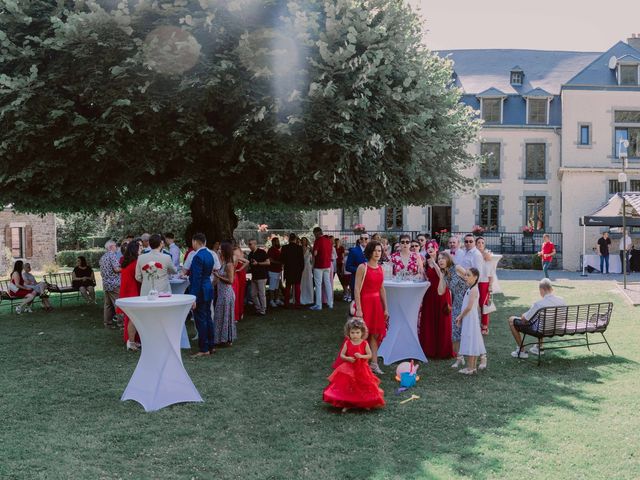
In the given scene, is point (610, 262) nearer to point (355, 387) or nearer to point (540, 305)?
point (540, 305)

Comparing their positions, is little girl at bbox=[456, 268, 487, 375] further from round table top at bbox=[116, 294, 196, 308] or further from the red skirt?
round table top at bbox=[116, 294, 196, 308]

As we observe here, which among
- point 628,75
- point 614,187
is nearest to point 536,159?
point 614,187

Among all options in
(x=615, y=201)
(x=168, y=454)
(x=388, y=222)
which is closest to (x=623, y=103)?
(x=615, y=201)

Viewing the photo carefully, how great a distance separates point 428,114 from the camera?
12062 millimetres

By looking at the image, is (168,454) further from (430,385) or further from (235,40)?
(235,40)

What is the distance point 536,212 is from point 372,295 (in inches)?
1139

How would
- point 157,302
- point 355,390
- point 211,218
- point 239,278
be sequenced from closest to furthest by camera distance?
point 355,390 → point 157,302 → point 239,278 → point 211,218

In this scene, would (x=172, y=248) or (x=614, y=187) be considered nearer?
(x=172, y=248)

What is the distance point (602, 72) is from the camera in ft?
110

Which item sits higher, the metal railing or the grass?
the metal railing

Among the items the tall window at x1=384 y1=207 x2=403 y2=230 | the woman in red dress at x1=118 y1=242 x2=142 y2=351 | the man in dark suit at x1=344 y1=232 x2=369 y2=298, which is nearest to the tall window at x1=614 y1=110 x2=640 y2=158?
the tall window at x1=384 y1=207 x2=403 y2=230

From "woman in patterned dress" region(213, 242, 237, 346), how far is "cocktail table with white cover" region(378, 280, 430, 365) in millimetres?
2614

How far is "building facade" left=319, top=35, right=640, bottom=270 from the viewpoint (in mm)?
33031

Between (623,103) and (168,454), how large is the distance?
33465mm
